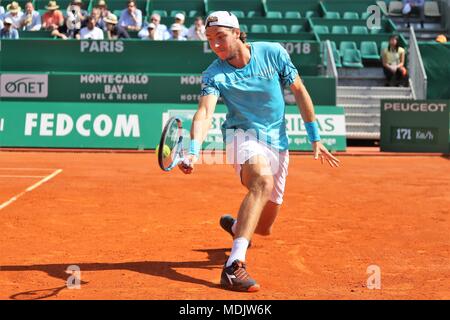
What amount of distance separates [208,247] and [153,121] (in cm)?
955

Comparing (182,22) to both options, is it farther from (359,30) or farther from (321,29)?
(359,30)

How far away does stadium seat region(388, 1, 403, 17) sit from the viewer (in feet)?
76.2

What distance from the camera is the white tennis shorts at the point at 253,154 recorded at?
586cm

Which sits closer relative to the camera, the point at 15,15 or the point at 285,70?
the point at 285,70

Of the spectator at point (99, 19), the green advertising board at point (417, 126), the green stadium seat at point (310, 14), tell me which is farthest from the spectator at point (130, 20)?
the green advertising board at point (417, 126)

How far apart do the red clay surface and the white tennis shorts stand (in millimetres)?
772

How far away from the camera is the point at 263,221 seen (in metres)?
6.65

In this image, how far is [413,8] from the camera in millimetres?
23234

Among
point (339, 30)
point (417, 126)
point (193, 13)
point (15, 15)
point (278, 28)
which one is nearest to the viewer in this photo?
point (417, 126)

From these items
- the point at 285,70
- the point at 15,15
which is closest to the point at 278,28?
the point at 15,15

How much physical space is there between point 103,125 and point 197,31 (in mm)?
3901

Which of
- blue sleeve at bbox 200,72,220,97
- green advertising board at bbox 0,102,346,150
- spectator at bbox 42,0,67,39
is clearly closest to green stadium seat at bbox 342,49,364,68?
green advertising board at bbox 0,102,346,150

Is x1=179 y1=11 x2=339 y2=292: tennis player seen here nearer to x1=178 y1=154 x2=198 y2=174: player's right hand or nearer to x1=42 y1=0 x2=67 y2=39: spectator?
x1=178 y1=154 x2=198 y2=174: player's right hand

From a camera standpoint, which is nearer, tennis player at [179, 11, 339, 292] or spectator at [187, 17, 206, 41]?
tennis player at [179, 11, 339, 292]
